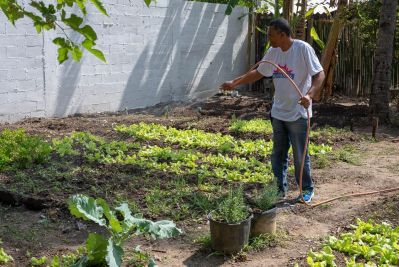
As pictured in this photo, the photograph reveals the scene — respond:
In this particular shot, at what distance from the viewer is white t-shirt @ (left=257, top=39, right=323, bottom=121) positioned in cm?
593

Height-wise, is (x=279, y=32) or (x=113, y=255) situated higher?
(x=279, y=32)

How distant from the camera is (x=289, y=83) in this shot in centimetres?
601

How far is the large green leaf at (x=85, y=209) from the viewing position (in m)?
4.27

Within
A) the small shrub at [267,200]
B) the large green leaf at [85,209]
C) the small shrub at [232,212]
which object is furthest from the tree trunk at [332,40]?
the large green leaf at [85,209]

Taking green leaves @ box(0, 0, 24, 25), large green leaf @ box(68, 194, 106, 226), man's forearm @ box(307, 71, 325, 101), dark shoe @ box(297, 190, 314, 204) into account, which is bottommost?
dark shoe @ box(297, 190, 314, 204)

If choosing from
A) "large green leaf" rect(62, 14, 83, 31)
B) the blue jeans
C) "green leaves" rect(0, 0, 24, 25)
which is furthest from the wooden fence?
"large green leaf" rect(62, 14, 83, 31)

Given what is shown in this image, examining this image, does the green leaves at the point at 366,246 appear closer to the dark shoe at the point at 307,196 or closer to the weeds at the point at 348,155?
the dark shoe at the point at 307,196

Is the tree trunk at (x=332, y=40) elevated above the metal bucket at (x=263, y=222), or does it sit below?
above

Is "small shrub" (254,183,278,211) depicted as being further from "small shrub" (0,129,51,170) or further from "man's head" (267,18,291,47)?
"small shrub" (0,129,51,170)

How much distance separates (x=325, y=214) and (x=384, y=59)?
588cm

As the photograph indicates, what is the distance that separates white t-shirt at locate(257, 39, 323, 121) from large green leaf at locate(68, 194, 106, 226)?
2.50 meters

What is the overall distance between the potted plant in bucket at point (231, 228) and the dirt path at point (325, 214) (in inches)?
4.9

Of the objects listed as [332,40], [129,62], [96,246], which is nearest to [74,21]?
[96,246]

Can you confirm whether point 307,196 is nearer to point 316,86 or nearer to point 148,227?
point 316,86
